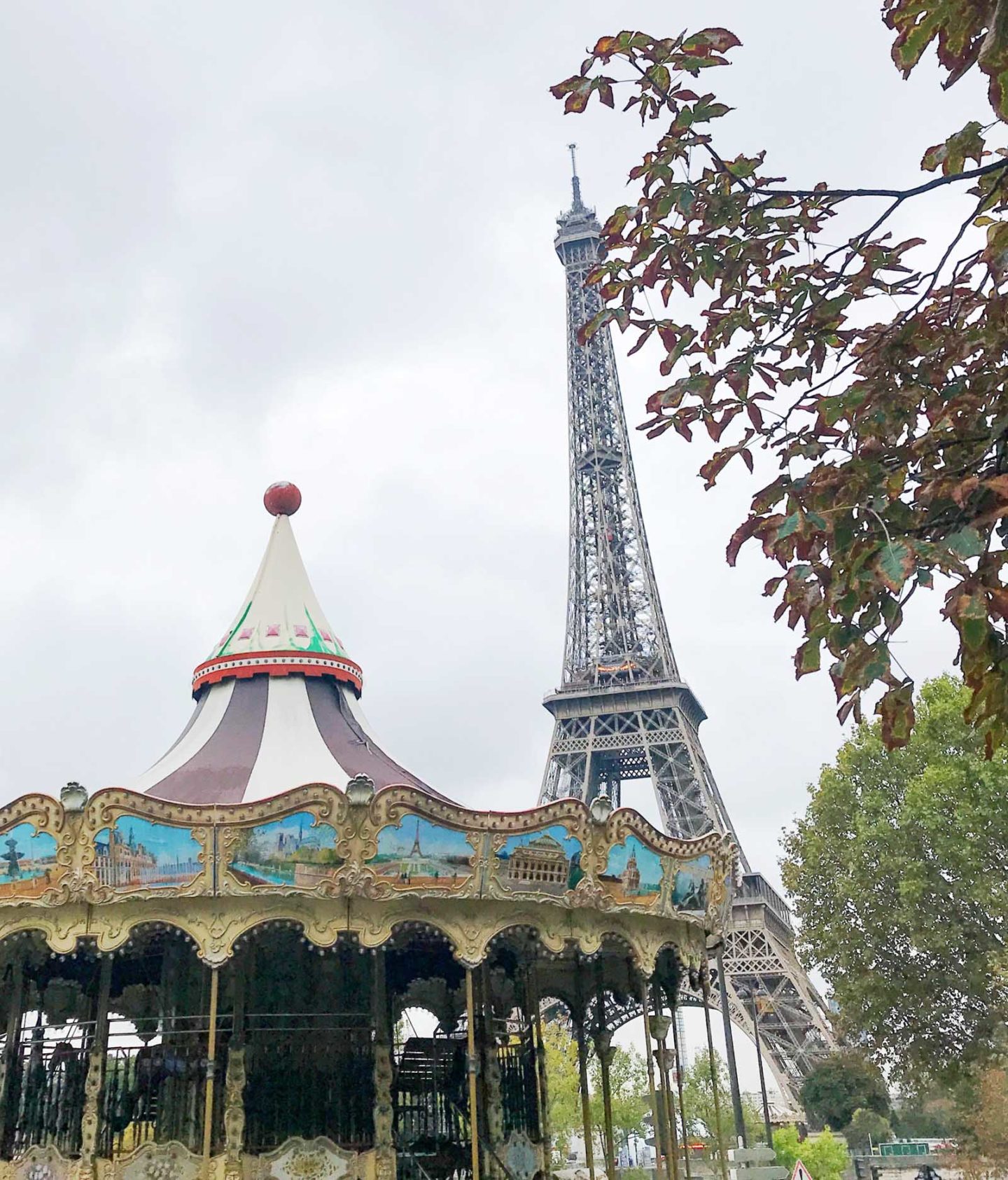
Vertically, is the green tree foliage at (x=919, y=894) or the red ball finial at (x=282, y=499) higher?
the red ball finial at (x=282, y=499)

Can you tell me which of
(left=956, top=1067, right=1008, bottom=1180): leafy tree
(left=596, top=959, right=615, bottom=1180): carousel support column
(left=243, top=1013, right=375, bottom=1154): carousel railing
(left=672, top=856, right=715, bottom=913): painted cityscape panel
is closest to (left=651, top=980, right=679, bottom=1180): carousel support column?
(left=596, top=959, right=615, bottom=1180): carousel support column

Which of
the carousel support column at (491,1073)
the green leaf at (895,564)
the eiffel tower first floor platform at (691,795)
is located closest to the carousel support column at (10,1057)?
the carousel support column at (491,1073)

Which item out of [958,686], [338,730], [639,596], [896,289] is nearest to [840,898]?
[958,686]

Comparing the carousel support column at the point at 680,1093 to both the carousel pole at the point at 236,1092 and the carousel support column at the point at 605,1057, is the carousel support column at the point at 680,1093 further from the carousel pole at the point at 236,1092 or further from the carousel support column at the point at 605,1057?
the carousel pole at the point at 236,1092

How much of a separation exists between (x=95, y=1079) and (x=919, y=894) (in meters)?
15.4

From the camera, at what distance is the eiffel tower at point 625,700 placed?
40.2 meters

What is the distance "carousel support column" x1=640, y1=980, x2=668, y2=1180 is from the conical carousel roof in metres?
4.09

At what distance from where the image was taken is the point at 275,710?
1623 centimetres

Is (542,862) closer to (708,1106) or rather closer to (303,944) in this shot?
(303,944)

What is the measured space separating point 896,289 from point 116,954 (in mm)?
12729

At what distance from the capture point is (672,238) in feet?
16.5

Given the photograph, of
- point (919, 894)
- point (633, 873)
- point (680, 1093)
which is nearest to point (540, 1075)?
point (680, 1093)

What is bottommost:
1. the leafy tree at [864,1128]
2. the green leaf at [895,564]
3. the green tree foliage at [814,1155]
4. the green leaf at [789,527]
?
the green tree foliage at [814,1155]

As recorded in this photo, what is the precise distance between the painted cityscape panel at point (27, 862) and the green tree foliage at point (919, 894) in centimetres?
1512
